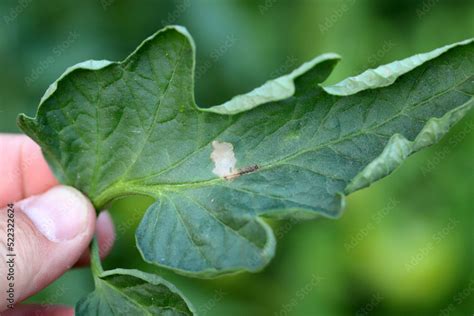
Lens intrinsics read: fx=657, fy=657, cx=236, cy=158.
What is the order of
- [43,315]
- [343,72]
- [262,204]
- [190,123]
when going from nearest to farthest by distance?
[262,204] < [190,123] < [43,315] < [343,72]

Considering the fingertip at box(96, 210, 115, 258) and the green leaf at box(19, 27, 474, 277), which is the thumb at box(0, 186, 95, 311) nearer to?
the green leaf at box(19, 27, 474, 277)

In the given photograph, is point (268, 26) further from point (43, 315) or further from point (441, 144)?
point (43, 315)

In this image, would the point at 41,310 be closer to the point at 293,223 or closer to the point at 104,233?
the point at 104,233

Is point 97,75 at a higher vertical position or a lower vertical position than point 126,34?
higher

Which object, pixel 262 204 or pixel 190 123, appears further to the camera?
pixel 190 123

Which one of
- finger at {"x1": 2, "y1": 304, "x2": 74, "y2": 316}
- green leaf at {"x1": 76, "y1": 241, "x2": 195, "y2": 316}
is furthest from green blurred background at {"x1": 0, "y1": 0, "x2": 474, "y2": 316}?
green leaf at {"x1": 76, "y1": 241, "x2": 195, "y2": 316}

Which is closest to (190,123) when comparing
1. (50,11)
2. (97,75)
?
(97,75)

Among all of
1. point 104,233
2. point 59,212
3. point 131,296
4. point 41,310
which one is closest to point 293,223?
point 104,233

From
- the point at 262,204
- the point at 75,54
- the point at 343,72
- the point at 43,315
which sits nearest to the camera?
the point at 262,204
